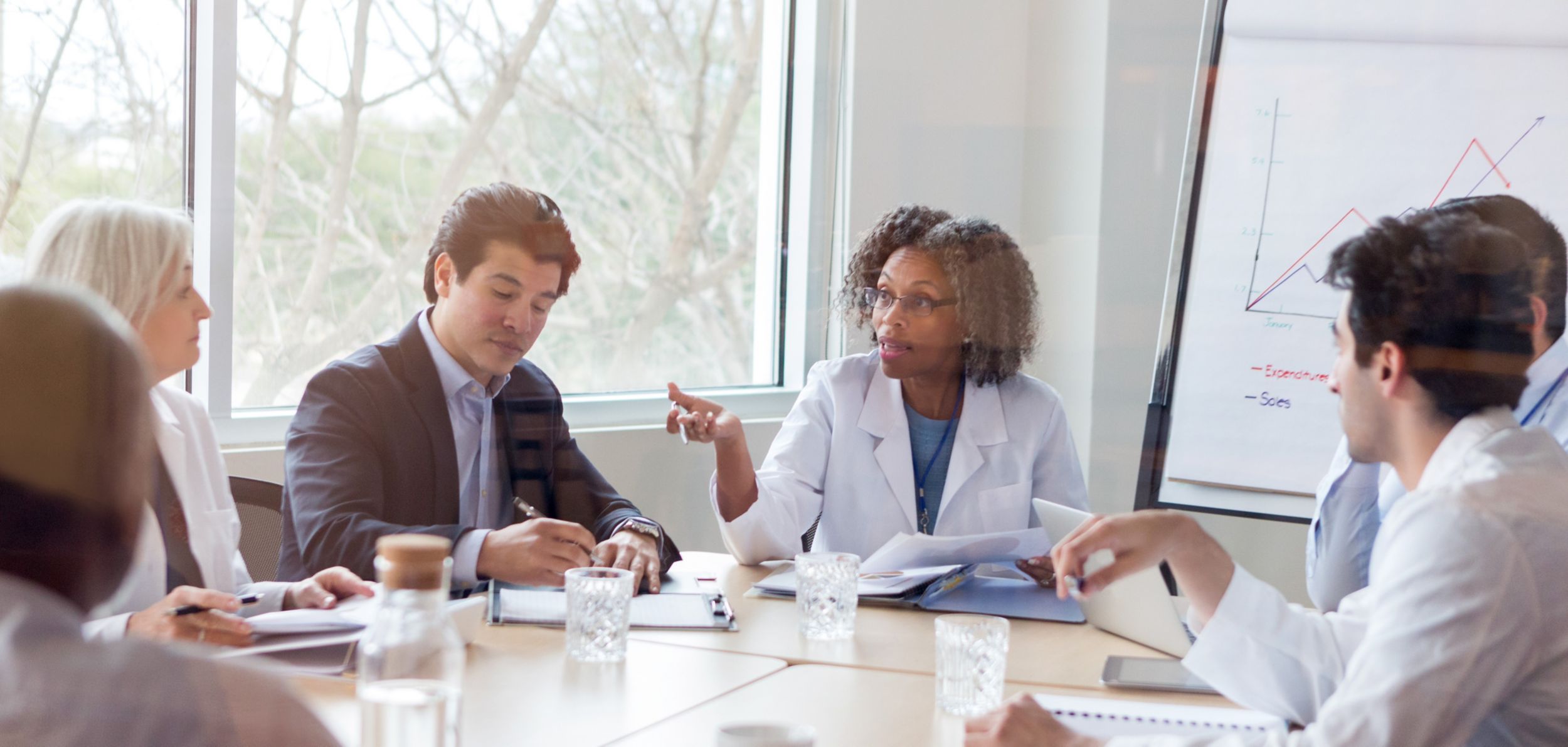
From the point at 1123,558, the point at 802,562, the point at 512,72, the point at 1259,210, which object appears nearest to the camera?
the point at 1123,558

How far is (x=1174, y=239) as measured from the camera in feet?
8.71

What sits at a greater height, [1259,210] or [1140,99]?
[1140,99]

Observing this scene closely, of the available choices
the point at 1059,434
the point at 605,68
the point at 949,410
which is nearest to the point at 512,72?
the point at 605,68

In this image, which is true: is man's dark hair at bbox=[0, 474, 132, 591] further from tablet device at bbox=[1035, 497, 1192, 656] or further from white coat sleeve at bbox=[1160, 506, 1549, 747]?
tablet device at bbox=[1035, 497, 1192, 656]

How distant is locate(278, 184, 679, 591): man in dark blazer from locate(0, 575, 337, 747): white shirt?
3.87 feet

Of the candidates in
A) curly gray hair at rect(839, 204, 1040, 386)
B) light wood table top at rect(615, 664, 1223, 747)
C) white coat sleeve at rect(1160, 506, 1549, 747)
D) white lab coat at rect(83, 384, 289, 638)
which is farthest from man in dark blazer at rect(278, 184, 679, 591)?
white coat sleeve at rect(1160, 506, 1549, 747)

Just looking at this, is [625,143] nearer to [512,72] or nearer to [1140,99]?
[512,72]

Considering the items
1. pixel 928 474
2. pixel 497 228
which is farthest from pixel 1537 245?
pixel 497 228

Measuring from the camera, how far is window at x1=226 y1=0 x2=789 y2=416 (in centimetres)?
247

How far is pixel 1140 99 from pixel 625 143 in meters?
1.35

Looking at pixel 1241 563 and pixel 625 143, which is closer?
pixel 1241 563

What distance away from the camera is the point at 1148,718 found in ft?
3.91

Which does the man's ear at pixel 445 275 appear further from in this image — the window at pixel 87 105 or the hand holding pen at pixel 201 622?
the hand holding pen at pixel 201 622

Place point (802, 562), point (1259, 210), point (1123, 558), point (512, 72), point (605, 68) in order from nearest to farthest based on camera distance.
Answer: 1. point (1123, 558)
2. point (802, 562)
3. point (1259, 210)
4. point (512, 72)
5. point (605, 68)
